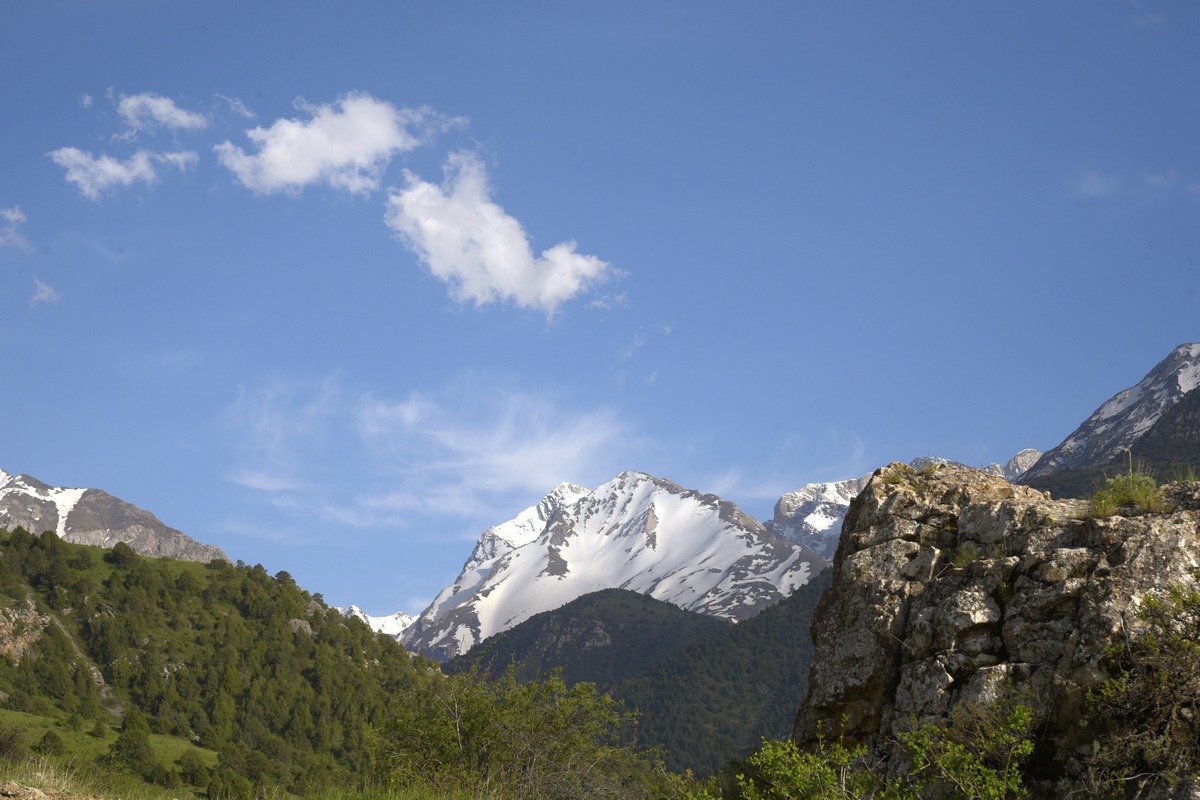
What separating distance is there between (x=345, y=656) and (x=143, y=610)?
29994mm

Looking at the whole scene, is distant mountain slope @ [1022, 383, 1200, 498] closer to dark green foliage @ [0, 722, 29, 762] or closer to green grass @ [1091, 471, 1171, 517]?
green grass @ [1091, 471, 1171, 517]

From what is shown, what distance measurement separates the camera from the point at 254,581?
522ft

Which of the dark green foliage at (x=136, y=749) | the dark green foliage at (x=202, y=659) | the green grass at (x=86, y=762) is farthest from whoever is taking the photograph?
the dark green foliage at (x=202, y=659)

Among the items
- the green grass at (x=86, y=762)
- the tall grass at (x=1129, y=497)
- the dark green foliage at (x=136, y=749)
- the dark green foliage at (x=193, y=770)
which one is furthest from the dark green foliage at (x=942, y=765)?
the dark green foliage at (x=193, y=770)

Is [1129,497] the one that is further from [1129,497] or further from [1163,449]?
[1163,449]

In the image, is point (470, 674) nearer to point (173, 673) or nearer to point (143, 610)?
point (173, 673)

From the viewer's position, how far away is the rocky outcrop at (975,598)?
47.4 feet

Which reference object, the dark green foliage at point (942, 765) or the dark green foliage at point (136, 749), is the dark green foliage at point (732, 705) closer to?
the dark green foliage at point (136, 749)

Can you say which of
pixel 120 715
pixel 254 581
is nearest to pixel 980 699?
pixel 120 715

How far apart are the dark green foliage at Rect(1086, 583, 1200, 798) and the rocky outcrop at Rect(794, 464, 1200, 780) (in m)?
0.52

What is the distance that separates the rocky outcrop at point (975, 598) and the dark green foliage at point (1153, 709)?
0.52 metres

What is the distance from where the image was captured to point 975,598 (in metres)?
16.5

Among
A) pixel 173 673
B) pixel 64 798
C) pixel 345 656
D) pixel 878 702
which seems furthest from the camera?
pixel 345 656

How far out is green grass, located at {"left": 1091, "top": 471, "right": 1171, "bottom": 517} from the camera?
1653 centimetres
